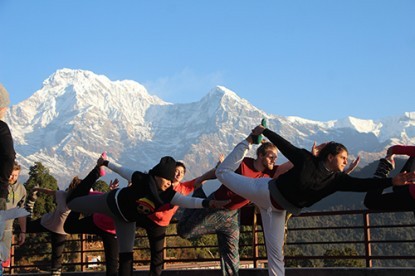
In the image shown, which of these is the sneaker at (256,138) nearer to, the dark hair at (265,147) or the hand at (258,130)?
the hand at (258,130)

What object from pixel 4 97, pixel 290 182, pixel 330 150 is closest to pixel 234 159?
pixel 290 182

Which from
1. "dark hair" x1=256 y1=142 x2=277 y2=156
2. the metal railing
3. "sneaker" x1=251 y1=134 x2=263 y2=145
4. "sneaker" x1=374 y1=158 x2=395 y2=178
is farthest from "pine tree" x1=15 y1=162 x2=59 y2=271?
"sneaker" x1=374 y1=158 x2=395 y2=178

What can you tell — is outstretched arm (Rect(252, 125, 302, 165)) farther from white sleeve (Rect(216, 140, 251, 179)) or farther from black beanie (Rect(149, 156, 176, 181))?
black beanie (Rect(149, 156, 176, 181))

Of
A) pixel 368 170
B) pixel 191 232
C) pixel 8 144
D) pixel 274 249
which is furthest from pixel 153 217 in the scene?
pixel 368 170

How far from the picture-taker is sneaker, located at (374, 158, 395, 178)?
20.6ft

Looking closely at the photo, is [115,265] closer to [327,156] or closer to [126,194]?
[126,194]

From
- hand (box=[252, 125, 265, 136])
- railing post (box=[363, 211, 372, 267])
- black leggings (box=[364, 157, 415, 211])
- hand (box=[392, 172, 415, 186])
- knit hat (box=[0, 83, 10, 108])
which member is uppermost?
hand (box=[252, 125, 265, 136])

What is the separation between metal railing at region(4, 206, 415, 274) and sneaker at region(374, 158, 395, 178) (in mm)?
1507

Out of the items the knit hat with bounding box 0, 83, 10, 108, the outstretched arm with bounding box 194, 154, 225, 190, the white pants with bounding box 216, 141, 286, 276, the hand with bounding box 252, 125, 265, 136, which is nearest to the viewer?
the knit hat with bounding box 0, 83, 10, 108

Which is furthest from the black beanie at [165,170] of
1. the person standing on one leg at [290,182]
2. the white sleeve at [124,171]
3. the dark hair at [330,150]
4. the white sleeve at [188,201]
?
the dark hair at [330,150]

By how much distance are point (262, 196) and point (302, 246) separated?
116m

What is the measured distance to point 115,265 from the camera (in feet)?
26.8

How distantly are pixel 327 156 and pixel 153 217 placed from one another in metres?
2.40

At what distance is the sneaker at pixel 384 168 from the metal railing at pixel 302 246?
1507 mm
